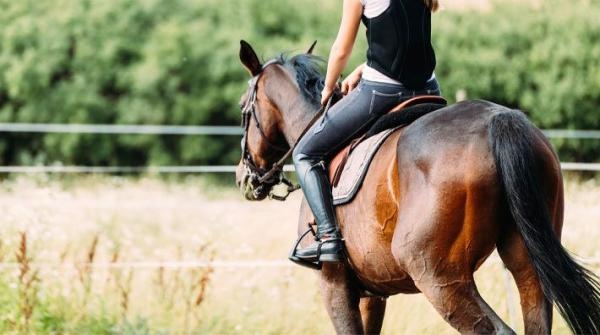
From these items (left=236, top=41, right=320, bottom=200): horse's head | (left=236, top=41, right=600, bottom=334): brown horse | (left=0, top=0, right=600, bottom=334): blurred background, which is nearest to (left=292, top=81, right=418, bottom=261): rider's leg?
(left=236, top=41, right=600, bottom=334): brown horse

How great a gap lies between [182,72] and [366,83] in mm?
9409

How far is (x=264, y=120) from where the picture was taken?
6.66 meters

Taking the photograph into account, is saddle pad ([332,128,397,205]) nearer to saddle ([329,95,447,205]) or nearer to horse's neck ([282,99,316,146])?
saddle ([329,95,447,205])

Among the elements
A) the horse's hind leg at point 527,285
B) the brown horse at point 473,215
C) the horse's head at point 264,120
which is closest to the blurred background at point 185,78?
the horse's head at point 264,120

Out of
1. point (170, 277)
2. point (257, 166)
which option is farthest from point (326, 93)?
point (170, 277)

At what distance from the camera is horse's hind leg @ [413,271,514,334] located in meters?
4.89

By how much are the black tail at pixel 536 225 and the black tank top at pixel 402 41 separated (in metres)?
0.85

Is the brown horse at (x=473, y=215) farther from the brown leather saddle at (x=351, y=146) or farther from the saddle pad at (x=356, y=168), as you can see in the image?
the brown leather saddle at (x=351, y=146)

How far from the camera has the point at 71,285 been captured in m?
7.76

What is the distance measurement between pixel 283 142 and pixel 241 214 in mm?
4135

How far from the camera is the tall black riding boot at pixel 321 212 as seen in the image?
5625 millimetres

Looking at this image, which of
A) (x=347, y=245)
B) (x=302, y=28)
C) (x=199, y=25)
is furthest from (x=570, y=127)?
(x=347, y=245)

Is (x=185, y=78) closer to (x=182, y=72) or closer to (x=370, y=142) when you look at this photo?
(x=182, y=72)

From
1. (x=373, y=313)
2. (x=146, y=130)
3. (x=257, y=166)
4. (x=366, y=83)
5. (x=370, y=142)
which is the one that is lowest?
(x=146, y=130)
